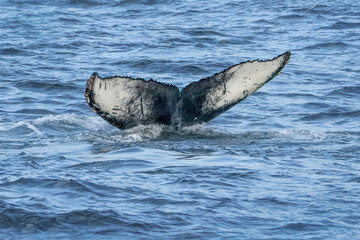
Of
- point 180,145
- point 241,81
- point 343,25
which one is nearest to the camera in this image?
point 241,81

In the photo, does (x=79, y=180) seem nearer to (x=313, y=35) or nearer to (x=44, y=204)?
(x=44, y=204)

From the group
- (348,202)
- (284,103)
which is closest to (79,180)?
(348,202)

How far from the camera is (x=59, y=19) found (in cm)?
2295

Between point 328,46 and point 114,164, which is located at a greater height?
point 114,164

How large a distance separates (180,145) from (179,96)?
586 mm

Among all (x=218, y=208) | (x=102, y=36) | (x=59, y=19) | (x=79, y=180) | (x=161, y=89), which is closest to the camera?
(x=218, y=208)

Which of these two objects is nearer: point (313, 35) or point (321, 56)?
point (321, 56)

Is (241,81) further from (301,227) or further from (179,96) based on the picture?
(301,227)

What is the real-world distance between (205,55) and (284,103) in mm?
4819

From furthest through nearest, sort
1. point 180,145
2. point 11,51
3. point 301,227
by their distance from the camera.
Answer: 1. point 11,51
2. point 180,145
3. point 301,227

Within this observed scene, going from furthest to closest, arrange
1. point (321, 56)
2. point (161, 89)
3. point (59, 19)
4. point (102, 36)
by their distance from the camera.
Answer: point (59, 19) < point (102, 36) < point (321, 56) < point (161, 89)

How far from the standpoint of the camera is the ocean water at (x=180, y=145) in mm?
6688

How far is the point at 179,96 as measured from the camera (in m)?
9.48

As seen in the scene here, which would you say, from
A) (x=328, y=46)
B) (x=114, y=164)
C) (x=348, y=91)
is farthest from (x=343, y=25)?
(x=114, y=164)
